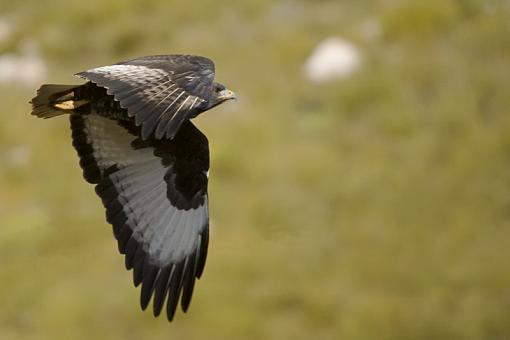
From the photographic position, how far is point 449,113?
17.5m

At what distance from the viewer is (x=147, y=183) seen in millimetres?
9406

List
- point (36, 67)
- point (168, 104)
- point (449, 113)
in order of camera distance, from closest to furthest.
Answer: point (168, 104) → point (449, 113) → point (36, 67)

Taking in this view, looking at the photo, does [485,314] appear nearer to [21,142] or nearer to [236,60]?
[236,60]

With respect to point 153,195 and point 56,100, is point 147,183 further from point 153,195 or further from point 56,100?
point 56,100

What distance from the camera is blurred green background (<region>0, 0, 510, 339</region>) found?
15227 millimetres

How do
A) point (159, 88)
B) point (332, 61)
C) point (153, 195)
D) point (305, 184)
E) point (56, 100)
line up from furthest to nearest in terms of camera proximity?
point (332, 61), point (305, 184), point (153, 195), point (56, 100), point (159, 88)

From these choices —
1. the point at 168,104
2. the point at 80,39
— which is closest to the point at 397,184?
the point at 80,39

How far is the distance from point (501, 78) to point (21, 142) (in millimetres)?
7423

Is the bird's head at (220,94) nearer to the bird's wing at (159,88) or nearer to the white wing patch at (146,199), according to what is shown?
the bird's wing at (159,88)

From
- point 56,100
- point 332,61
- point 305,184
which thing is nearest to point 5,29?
point 332,61

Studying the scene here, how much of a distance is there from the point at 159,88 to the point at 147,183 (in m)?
1.84

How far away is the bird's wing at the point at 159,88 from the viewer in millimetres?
7430

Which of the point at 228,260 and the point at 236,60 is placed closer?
the point at 228,260

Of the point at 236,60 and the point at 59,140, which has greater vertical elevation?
the point at 236,60
